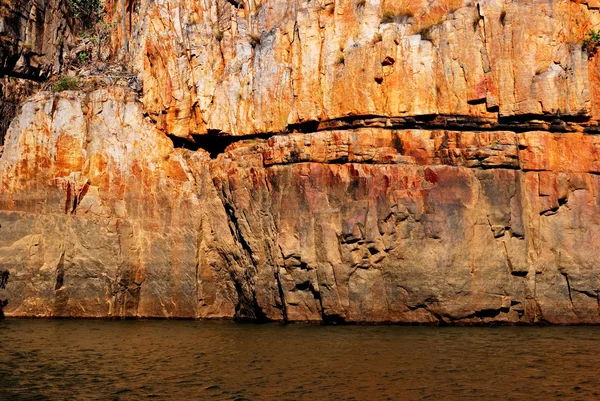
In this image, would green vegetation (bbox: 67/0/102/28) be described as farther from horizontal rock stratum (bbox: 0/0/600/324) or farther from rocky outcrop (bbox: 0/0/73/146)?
horizontal rock stratum (bbox: 0/0/600/324)

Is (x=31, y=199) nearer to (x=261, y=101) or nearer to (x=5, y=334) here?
(x=5, y=334)

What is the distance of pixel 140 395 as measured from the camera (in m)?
14.3

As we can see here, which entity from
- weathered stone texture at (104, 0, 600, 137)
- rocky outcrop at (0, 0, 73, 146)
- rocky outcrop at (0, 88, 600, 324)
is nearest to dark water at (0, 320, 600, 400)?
rocky outcrop at (0, 88, 600, 324)

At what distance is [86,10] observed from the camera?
3522 centimetres

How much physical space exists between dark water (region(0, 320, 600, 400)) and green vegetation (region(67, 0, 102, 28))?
17132 mm

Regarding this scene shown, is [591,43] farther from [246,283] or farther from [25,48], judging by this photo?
[25,48]

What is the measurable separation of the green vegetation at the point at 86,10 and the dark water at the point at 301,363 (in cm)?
1713

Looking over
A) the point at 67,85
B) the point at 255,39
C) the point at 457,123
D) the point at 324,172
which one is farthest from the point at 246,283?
the point at 67,85

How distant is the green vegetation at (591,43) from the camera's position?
947 inches

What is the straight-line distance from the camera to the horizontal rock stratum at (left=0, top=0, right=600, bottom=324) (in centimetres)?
2303

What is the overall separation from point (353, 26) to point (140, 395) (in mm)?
14998

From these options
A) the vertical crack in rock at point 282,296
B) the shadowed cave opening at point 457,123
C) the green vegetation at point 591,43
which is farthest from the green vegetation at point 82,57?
the green vegetation at point 591,43

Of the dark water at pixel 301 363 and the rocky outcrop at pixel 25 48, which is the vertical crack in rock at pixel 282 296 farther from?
the rocky outcrop at pixel 25 48

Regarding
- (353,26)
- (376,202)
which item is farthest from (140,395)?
(353,26)
